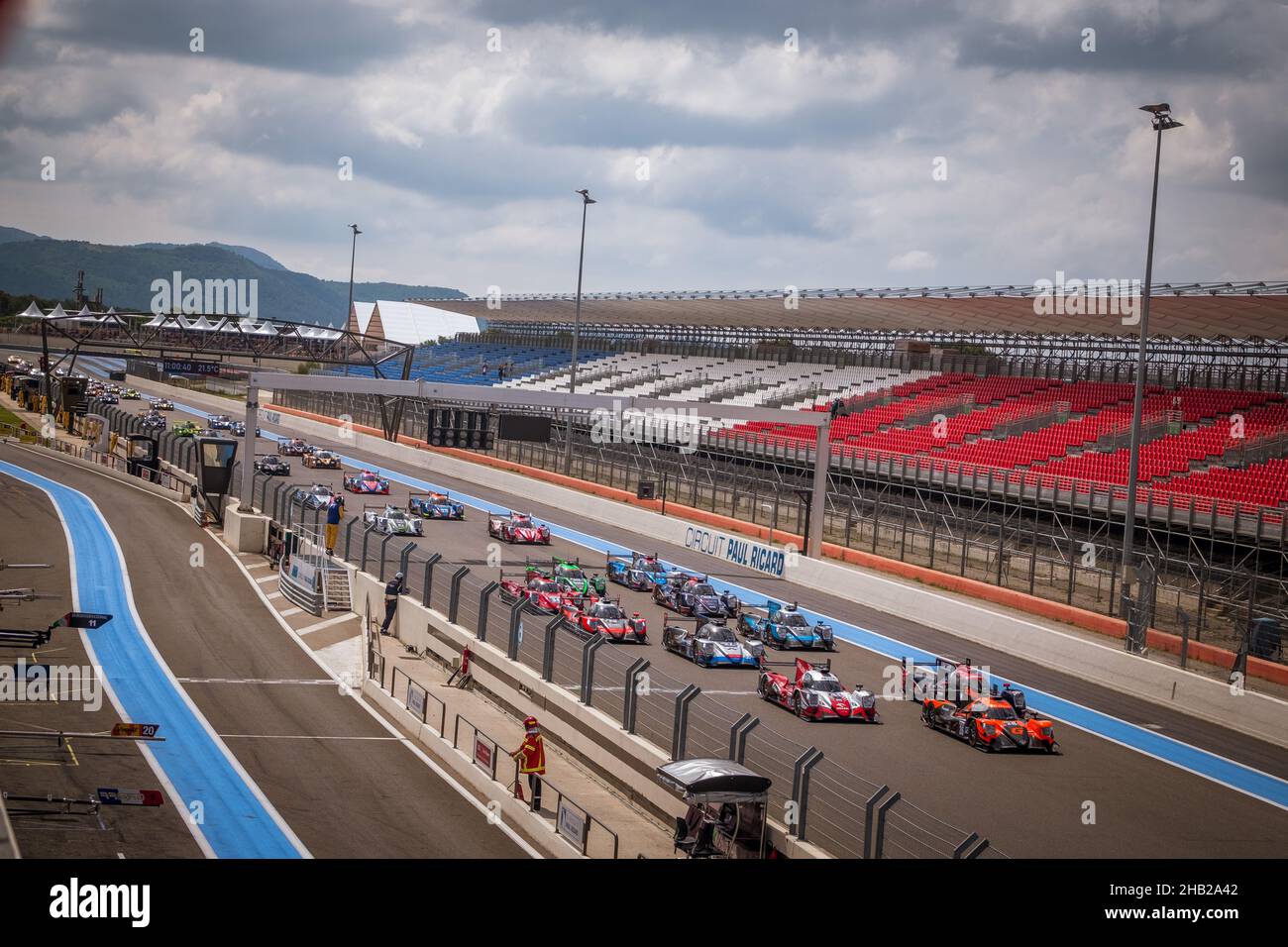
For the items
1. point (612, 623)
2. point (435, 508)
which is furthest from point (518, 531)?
point (612, 623)

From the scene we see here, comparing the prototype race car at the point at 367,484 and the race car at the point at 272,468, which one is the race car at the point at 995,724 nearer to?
the prototype race car at the point at 367,484

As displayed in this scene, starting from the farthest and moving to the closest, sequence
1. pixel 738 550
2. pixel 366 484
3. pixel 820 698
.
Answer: pixel 366 484 < pixel 738 550 < pixel 820 698

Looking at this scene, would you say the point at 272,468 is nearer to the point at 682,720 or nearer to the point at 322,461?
the point at 322,461

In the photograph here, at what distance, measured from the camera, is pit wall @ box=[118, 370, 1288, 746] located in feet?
66.5

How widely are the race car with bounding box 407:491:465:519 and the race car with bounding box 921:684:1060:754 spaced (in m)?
24.7

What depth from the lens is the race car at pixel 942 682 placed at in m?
19.9

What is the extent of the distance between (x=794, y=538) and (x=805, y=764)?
24974 millimetres

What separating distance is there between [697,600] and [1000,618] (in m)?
6.63

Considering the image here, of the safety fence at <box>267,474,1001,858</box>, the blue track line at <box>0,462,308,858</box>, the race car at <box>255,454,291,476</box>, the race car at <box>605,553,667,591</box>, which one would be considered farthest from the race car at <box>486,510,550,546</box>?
the race car at <box>255,454,291,476</box>

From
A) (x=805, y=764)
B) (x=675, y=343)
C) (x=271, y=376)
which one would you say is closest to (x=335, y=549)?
(x=271, y=376)

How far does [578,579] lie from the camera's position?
2755 centimetres

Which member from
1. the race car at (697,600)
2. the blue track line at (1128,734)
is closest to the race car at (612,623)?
the race car at (697,600)

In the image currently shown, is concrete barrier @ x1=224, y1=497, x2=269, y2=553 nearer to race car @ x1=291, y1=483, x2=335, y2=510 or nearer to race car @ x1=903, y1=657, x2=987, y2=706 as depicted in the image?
race car @ x1=291, y1=483, x2=335, y2=510
